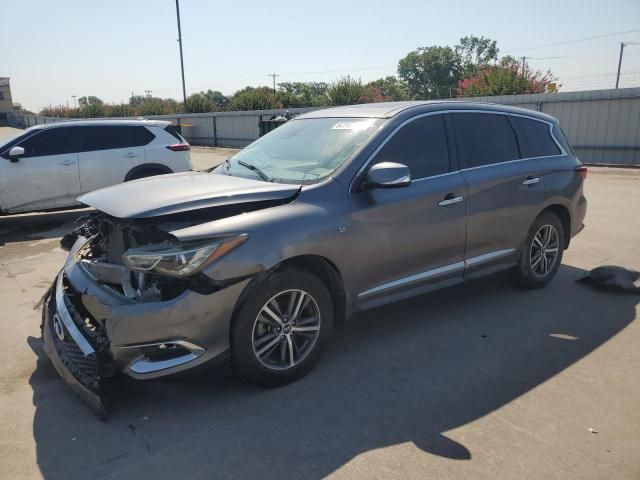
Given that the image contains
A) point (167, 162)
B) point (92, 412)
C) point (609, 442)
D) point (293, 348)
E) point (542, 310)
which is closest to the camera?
point (609, 442)

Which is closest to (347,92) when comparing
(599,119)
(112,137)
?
(599,119)

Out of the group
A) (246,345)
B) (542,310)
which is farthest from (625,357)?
(246,345)

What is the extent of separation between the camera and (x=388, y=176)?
11.8ft

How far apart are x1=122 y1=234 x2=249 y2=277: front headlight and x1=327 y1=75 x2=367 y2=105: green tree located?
28156mm

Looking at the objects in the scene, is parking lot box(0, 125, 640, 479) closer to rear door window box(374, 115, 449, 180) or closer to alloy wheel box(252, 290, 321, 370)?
alloy wheel box(252, 290, 321, 370)

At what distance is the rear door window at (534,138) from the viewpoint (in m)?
5.15

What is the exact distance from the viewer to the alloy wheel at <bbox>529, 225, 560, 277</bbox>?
207 inches

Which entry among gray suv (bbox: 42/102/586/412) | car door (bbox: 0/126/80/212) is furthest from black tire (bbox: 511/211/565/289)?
car door (bbox: 0/126/80/212)

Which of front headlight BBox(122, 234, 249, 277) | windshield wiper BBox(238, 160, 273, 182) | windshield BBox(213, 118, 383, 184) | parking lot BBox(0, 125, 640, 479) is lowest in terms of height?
Answer: parking lot BBox(0, 125, 640, 479)

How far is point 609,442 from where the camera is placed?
2.90 meters

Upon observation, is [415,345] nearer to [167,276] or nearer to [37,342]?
[167,276]

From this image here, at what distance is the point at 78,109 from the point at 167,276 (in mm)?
57619

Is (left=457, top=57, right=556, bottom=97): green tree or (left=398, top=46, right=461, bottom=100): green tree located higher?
(left=398, top=46, right=461, bottom=100): green tree

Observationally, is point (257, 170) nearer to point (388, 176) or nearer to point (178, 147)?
point (388, 176)
